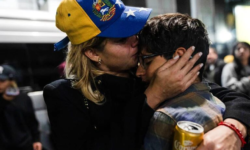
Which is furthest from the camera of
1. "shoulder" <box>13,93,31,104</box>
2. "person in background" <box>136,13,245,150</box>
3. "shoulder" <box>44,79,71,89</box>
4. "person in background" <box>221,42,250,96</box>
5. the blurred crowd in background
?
"person in background" <box>221,42,250,96</box>

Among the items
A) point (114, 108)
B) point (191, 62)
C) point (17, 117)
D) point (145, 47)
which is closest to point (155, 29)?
point (145, 47)

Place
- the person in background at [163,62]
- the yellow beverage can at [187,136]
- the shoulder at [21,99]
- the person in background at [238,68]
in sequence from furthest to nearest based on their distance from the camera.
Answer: the person in background at [238,68] → the shoulder at [21,99] → the person in background at [163,62] → the yellow beverage can at [187,136]

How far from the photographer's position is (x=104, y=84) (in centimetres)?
117

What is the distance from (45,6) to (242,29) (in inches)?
187

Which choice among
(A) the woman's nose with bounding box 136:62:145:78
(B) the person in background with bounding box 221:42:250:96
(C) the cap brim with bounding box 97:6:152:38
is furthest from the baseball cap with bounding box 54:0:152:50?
(B) the person in background with bounding box 221:42:250:96

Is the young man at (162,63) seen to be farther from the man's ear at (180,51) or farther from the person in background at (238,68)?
the person in background at (238,68)

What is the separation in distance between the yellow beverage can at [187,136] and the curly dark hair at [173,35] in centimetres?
38

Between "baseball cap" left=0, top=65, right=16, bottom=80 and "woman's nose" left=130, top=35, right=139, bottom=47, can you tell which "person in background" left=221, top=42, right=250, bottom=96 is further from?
"baseball cap" left=0, top=65, right=16, bottom=80

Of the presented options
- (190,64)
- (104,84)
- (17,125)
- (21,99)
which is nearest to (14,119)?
(17,125)

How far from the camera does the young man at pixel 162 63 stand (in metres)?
0.92

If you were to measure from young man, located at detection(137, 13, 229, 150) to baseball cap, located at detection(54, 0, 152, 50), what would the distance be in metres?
0.10

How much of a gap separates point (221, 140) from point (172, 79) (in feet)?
1.06

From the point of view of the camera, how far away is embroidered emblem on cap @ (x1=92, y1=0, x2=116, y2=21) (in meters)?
1.10

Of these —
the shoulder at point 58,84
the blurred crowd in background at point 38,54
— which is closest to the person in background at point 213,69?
the blurred crowd in background at point 38,54
